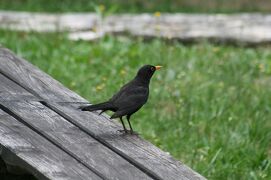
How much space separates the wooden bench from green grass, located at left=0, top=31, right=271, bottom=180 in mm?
1507

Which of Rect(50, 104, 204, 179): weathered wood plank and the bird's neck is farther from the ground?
the bird's neck

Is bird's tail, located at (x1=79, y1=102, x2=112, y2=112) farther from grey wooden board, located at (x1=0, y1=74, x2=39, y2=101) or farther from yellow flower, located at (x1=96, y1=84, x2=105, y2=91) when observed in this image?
yellow flower, located at (x1=96, y1=84, x2=105, y2=91)

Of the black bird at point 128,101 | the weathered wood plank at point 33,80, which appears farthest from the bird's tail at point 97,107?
the weathered wood plank at point 33,80

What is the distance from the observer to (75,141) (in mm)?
3260

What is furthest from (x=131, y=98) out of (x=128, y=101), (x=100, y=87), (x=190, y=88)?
(x=190, y=88)

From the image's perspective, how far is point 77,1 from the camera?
13312 millimetres

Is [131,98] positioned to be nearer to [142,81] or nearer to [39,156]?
[142,81]

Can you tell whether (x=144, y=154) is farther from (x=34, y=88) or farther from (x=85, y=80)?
(x=85, y=80)

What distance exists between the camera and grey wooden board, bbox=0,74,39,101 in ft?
12.0

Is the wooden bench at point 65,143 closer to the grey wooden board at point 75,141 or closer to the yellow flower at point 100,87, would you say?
the grey wooden board at point 75,141

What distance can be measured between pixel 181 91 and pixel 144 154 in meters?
3.37

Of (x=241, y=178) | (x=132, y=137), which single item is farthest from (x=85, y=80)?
(x=132, y=137)

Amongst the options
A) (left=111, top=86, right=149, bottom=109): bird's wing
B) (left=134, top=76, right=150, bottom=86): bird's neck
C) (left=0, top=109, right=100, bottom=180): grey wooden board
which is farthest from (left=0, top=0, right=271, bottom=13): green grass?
(left=0, top=109, right=100, bottom=180): grey wooden board

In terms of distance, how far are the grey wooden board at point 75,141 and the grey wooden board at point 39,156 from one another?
48 millimetres
